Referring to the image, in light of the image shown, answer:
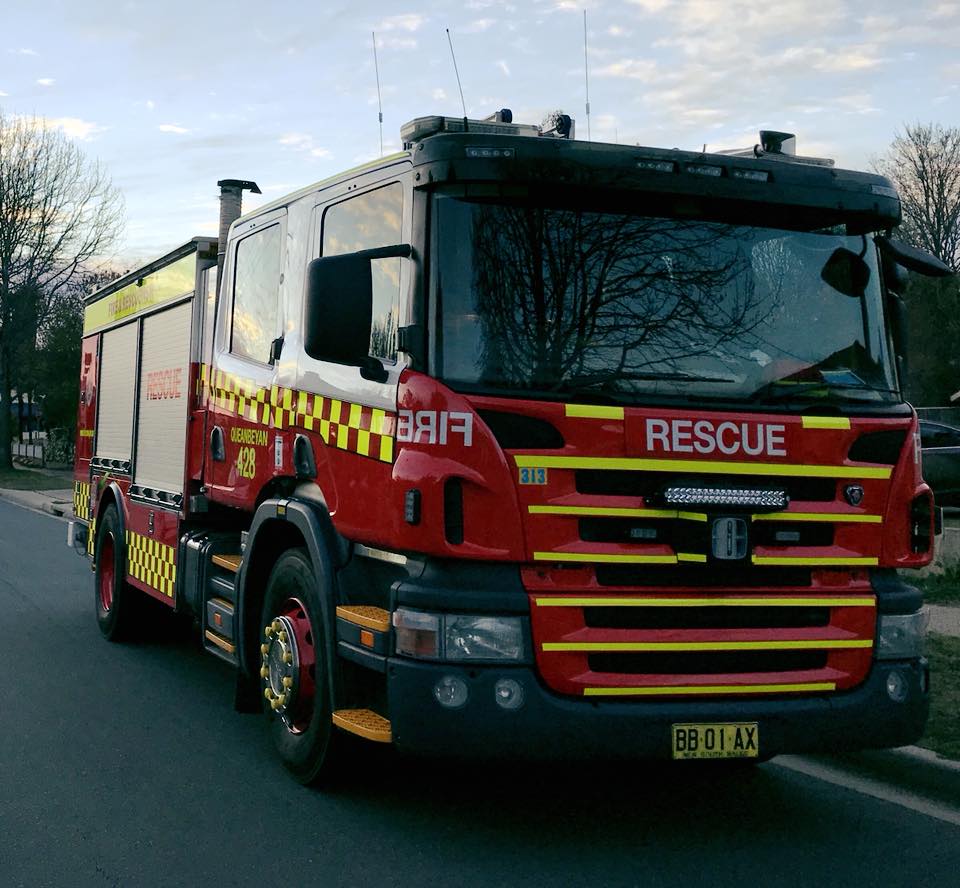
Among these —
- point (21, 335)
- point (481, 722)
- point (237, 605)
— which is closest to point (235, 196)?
point (237, 605)

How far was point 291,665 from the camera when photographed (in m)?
5.79

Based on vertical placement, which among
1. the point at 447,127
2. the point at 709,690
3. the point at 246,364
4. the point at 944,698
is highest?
the point at 447,127

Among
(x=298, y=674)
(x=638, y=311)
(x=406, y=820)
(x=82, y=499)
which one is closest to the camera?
(x=638, y=311)

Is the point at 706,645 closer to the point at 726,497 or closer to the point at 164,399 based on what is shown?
the point at 726,497

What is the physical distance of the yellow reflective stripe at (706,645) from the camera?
15.7 feet

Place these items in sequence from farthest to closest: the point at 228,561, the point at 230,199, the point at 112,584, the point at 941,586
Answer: the point at 941,586 < the point at 112,584 < the point at 230,199 < the point at 228,561

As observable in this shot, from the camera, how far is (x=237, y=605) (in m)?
6.45

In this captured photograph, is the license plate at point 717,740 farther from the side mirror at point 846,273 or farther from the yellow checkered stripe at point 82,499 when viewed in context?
the yellow checkered stripe at point 82,499

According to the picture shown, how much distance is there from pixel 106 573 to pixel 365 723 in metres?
5.48

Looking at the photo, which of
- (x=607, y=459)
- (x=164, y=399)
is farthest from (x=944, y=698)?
(x=164, y=399)

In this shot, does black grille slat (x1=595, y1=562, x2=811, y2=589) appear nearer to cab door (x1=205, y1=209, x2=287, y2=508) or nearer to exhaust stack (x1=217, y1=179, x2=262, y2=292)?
cab door (x1=205, y1=209, x2=287, y2=508)

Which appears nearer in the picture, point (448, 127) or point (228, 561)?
point (448, 127)

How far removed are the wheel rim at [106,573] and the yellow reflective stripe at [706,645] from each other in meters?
5.81

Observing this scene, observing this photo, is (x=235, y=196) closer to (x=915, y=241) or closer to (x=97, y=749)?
(x=97, y=749)
